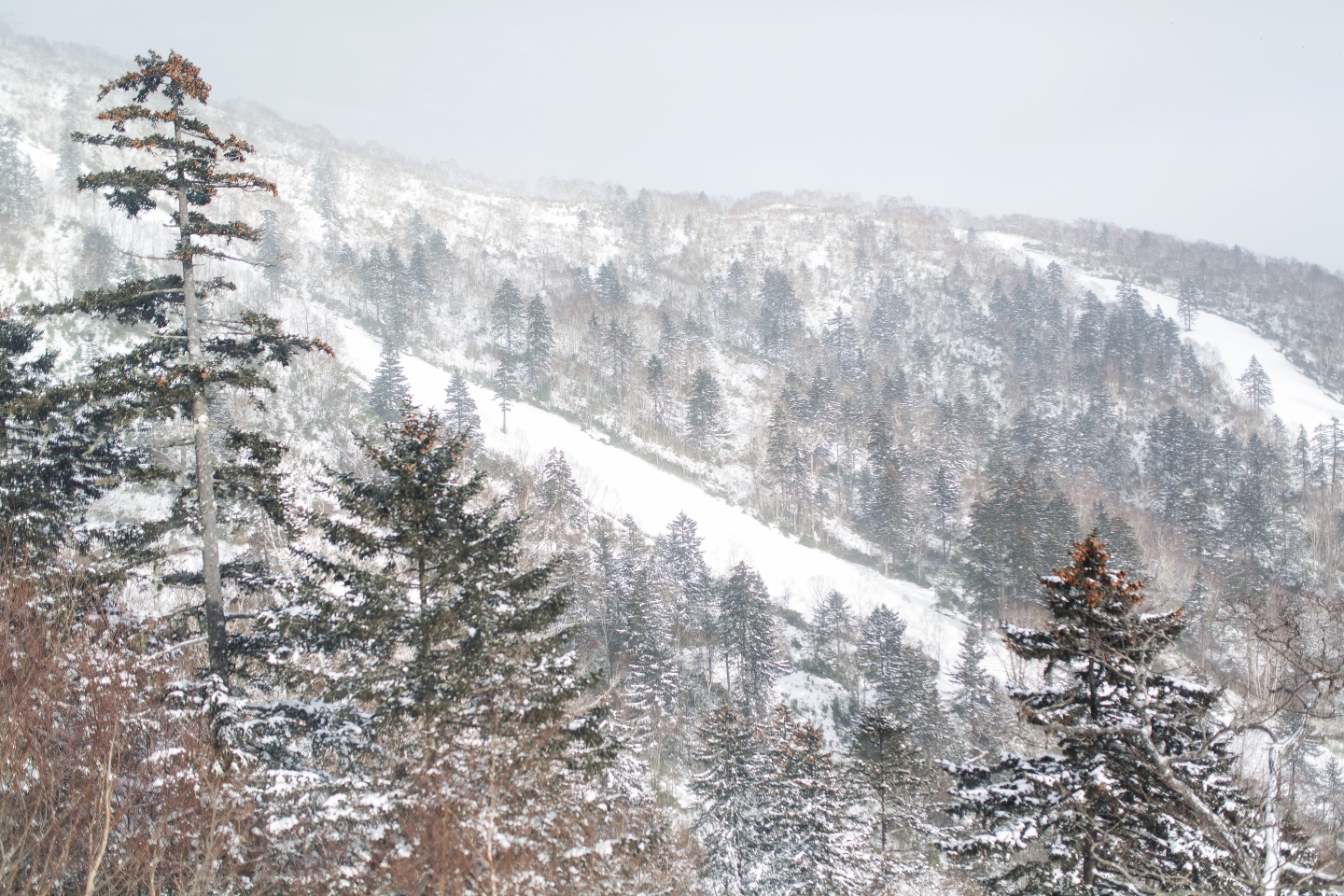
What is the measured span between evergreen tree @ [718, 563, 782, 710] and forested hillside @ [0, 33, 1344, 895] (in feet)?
1.04

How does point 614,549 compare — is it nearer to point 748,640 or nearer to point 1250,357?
point 748,640

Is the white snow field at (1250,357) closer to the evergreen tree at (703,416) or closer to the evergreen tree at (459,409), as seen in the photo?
the evergreen tree at (703,416)

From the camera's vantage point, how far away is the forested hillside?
7977mm

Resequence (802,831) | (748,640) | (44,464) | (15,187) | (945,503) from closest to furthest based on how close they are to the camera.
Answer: (44,464), (802,831), (748,640), (945,503), (15,187)

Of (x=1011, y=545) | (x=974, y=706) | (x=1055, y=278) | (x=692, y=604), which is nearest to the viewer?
(x=974, y=706)

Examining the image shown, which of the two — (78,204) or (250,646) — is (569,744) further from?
(78,204)

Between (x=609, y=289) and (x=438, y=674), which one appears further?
(x=609, y=289)

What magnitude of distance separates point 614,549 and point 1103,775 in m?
49.1

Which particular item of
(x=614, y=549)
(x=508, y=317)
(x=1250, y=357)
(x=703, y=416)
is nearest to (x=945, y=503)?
(x=703, y=416)

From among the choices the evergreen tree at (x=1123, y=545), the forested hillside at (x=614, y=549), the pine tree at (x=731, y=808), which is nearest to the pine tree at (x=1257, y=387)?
the forested hillside at (x=614, y=549)

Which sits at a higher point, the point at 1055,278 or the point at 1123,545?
the point at 1055,278

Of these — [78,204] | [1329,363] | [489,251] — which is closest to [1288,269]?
[1329,363]

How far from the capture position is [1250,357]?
13000 cm

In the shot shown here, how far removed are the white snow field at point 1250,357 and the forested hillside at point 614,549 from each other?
1.36 metres
